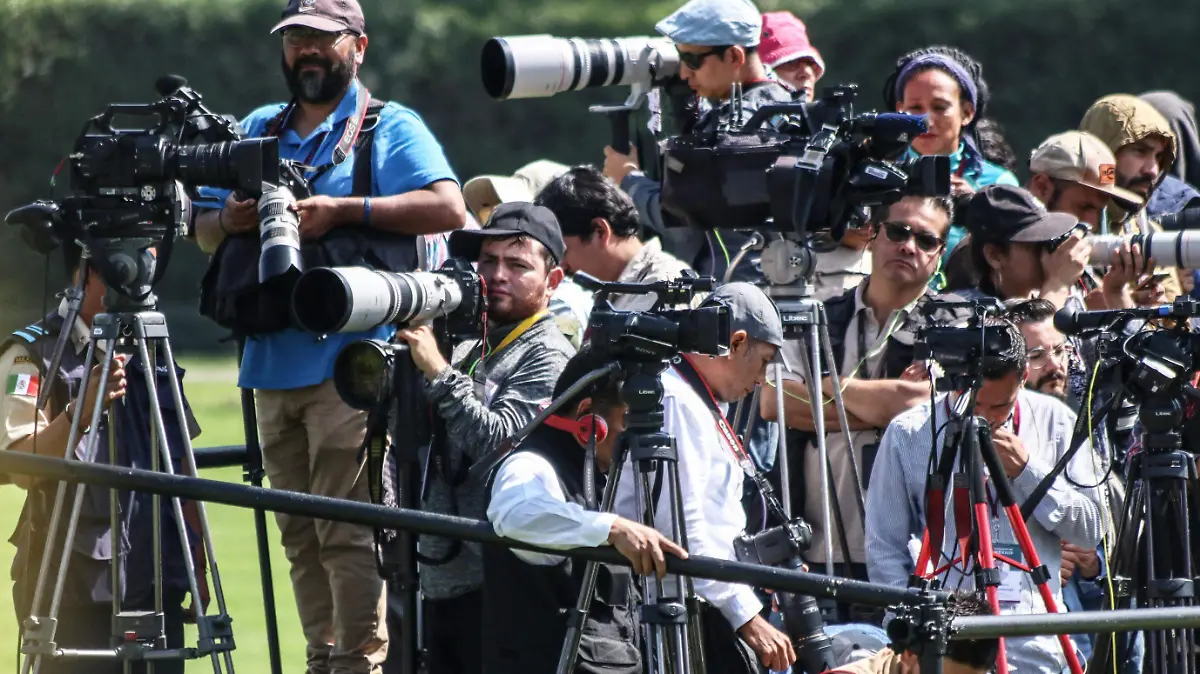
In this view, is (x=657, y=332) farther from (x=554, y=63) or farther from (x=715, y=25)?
(x=715, y=25)

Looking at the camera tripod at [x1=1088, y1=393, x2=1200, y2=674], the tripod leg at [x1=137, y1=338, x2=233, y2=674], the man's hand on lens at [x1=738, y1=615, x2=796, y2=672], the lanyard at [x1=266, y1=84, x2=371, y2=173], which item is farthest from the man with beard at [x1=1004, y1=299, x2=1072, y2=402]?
the tripod leg at [x1=137, y1=338, x2=233, y2=674]

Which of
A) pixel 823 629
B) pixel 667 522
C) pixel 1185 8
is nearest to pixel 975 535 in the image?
pixel 823 629

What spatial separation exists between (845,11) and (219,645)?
12.7 m

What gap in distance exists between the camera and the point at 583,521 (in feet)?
12.2

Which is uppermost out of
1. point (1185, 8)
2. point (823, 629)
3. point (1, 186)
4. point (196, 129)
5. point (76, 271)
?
point (1185, 8)

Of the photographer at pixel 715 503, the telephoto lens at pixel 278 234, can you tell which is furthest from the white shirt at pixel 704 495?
the telephoto lens at pixel 278 234

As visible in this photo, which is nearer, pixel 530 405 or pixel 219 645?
pixel 219 645

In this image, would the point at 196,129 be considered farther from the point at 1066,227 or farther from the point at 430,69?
the point at 430,69

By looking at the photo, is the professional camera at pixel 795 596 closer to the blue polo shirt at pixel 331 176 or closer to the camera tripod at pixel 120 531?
the camera tripod at pixel 120 531

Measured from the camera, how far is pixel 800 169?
482 cm

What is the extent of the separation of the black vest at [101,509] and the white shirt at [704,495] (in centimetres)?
127

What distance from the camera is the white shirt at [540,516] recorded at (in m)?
3.68

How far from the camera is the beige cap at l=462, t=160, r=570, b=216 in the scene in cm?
634

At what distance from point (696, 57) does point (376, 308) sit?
1717 mm
